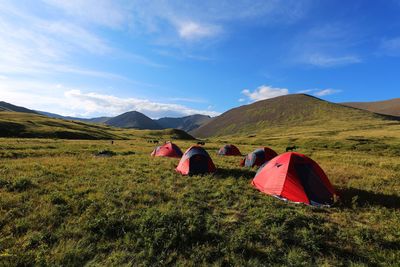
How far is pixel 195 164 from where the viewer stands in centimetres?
1833

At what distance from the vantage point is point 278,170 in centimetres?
1402

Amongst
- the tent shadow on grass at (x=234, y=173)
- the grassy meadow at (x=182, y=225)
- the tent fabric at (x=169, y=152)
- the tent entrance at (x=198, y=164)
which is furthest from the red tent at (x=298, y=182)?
the tent fabric at (x=169, y=152)

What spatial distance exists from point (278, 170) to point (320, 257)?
6642 mm

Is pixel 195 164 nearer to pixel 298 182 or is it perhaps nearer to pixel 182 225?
pixel 298 182

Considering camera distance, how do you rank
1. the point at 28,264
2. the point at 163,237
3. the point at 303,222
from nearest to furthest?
the point at 28,264, the point at 163,237, the point at 303,222

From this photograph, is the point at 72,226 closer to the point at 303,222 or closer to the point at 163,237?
the point at 163,237

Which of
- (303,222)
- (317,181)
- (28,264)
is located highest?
(317,181)

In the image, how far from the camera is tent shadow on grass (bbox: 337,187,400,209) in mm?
12148

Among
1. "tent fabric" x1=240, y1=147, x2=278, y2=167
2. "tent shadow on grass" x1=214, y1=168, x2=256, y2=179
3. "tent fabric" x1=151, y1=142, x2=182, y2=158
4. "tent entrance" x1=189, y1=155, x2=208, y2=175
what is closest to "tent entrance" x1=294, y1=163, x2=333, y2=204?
"tent shadow on grass" x1=214, y1=168, x2=256, y2=179

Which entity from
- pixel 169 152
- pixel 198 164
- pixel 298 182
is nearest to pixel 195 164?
pixel 198 164

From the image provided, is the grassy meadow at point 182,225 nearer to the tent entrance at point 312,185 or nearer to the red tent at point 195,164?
the tent entrance at point 312,185

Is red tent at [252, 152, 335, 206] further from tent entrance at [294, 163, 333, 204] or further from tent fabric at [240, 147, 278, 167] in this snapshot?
tent fabric at [240, 147, 278, 167]

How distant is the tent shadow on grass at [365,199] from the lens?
39.9ft

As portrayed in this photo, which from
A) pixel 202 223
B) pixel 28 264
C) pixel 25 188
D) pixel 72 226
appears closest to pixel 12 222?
pixel 72 226
